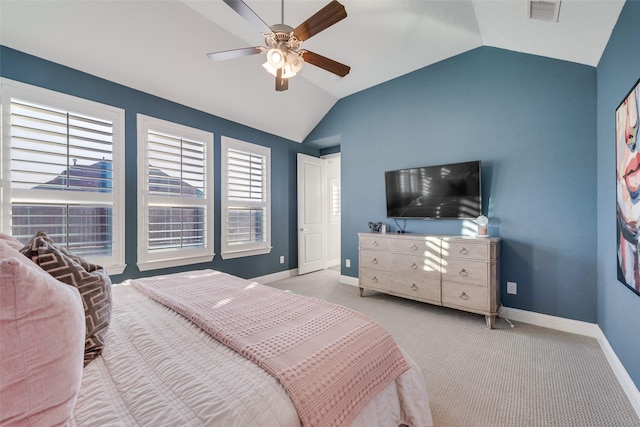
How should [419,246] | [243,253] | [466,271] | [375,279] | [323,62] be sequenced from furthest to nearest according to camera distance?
1. [243,253]
2. [375,279]
3. [419,246]
4. [466,271]
5. [323,62]

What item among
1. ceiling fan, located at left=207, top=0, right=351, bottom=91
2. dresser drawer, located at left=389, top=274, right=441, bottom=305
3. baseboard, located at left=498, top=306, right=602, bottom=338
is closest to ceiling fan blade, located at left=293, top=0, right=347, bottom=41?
ceiling fan, located at left=207, top=0, right=351, bottom=91

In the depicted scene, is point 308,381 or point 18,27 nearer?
point 308,381

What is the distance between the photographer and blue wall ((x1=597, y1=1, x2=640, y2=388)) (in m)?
1.65

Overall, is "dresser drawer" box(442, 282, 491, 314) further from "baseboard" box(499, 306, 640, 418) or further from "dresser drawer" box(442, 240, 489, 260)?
"baseboard" box(499, 306, 640, 418)

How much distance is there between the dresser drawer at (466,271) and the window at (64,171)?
3.57 m

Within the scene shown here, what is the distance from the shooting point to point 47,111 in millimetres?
2453

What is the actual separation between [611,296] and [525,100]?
6.68 ft

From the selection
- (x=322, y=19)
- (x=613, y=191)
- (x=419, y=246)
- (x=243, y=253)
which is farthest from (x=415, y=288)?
(x=322, y=19)

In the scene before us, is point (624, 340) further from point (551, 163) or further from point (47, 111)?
point (47, 111)

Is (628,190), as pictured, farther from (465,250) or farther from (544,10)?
(544,10)

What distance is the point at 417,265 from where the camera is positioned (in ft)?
10.4

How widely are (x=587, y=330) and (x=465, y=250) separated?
128cm

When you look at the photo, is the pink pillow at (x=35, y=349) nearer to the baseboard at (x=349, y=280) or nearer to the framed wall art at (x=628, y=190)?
the framed wall art at (x=628, y=190)

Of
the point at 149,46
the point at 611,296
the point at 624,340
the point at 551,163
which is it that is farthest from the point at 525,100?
the point at 149,46
